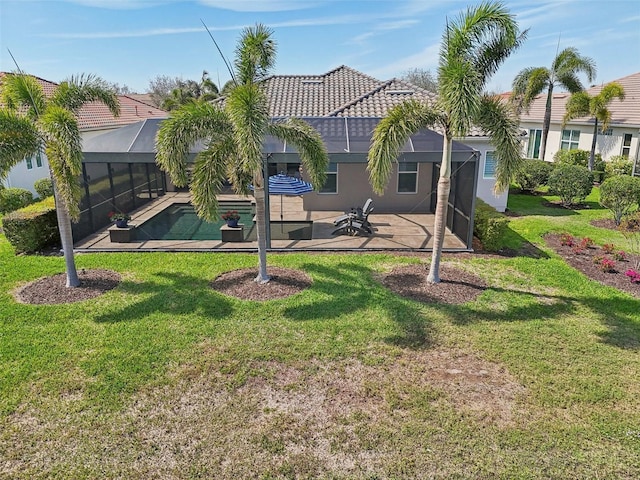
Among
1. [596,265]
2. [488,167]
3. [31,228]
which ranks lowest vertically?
[596,265]

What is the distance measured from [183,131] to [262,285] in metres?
3.41

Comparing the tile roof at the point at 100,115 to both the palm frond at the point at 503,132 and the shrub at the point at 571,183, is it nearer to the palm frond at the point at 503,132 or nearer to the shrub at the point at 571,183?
the palm frond at the point at 503,132

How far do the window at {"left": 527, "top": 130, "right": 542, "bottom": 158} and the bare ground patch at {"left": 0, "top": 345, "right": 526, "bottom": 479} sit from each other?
25569 millimetres

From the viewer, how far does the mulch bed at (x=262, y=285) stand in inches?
342

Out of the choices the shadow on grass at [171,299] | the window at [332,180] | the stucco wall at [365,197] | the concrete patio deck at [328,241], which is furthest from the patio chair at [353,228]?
the shadow on grass at [171,299]

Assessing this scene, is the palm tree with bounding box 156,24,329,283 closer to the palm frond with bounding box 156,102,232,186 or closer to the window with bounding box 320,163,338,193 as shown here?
the palm frond with bounding box 156,102,232,186

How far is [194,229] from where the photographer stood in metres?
13.6

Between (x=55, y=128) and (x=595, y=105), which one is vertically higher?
(x=595, y=105)

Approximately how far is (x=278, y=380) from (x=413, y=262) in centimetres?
562

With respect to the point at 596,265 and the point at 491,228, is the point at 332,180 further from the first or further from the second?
the point at 596,265

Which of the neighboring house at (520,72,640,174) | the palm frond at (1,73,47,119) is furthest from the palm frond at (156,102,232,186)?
the neighboring house at (520,72,640,174)

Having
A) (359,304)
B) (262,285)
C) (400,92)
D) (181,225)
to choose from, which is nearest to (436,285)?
(359,304)

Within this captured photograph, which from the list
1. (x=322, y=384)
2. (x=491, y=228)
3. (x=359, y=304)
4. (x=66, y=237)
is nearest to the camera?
(x=322, y=384)

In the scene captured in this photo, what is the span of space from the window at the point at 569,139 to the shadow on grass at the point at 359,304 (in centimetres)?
2086
